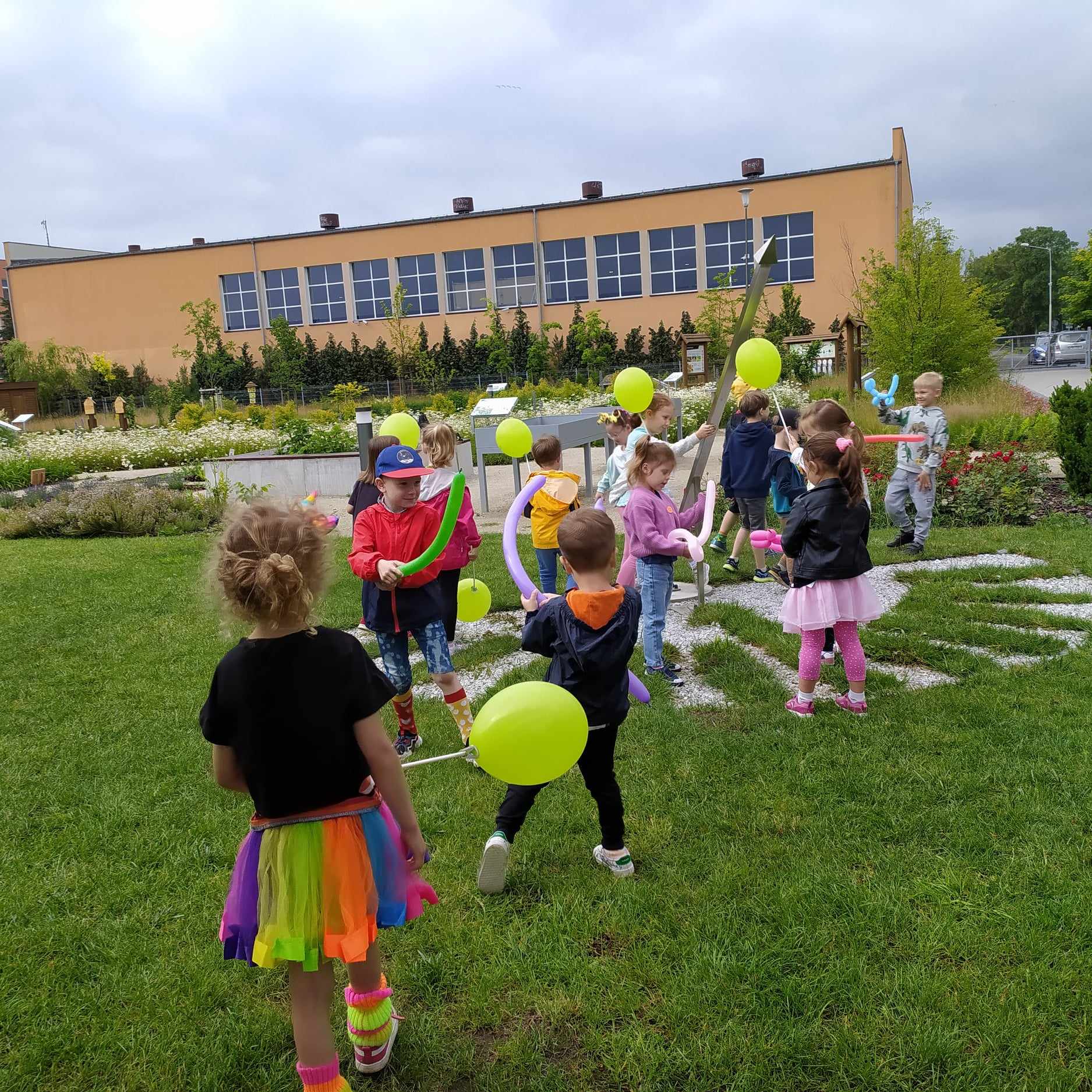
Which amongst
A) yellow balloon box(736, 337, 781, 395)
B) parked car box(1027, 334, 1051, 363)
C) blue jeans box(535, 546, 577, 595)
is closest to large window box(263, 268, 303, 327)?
parked car box(1027, 334, 1051, 363)

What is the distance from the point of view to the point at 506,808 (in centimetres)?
335

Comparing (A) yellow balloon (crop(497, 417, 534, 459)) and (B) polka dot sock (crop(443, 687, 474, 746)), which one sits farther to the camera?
(A) yellow balloon (crop(497, 417, 534, 459))

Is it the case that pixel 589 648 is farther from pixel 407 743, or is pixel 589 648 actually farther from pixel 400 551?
pixel 407 743

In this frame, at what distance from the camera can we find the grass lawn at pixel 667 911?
2.50 meters

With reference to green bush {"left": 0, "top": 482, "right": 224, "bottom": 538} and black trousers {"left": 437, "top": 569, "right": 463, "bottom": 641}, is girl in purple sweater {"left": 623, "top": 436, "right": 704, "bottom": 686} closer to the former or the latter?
black trousers {"left": 437, "top": 569, "right": 463, "bottom": 641}

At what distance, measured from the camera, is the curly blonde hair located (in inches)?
80.4

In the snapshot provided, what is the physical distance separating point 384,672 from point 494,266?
4194cm

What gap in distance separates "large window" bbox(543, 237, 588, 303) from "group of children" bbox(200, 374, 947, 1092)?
38990 millimetres

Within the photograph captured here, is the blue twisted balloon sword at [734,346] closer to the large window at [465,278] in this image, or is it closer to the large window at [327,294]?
the large window at [465,278]

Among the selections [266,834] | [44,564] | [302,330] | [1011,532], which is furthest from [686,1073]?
[302,330]

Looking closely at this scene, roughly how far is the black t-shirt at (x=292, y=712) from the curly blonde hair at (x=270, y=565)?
0.09 metres

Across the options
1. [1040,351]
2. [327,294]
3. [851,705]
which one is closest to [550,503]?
[851,705]

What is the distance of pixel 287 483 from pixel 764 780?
39.7ft

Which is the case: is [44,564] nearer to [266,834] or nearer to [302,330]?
[266,834]
